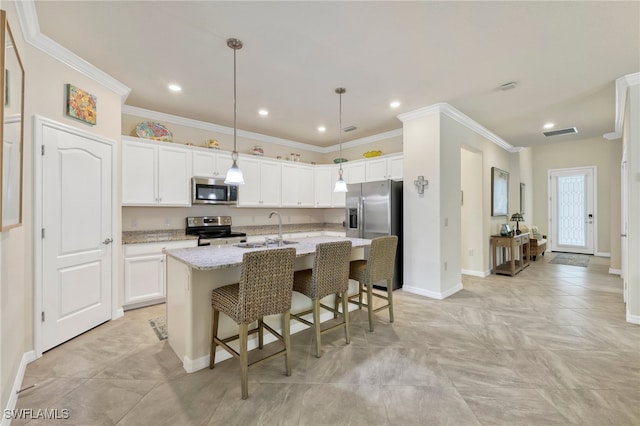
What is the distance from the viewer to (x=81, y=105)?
282 centimetres

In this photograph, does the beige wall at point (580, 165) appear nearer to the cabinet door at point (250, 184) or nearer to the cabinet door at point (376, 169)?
the cabinet door at point (376, 169)

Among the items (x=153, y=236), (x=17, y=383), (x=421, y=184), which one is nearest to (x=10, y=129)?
(x=17, y=383)

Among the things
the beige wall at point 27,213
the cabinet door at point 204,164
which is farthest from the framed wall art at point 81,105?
the cabinet door at point 204,164

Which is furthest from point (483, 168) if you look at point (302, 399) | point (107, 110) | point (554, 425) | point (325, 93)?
point (107, 110)

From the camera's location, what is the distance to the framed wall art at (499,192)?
556 centimetres

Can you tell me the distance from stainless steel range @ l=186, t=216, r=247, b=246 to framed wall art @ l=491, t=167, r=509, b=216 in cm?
478

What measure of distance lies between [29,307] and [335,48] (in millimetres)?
3451

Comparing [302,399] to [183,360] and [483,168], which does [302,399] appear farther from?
[483,168]

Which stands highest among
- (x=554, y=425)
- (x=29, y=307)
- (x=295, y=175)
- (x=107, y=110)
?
(x=107, y=110)

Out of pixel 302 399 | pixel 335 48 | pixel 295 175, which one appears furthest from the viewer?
pixel 295 175

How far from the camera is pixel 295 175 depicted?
18.4 feet

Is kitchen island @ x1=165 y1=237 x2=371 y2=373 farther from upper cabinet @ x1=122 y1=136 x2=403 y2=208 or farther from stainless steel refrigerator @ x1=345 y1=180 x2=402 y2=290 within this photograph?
stainless steel refrigerator @ x1=345 y1=180 x2=402 y2=290

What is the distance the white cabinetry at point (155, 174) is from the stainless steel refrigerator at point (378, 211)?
8.76ft

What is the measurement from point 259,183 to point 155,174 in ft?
5.44
